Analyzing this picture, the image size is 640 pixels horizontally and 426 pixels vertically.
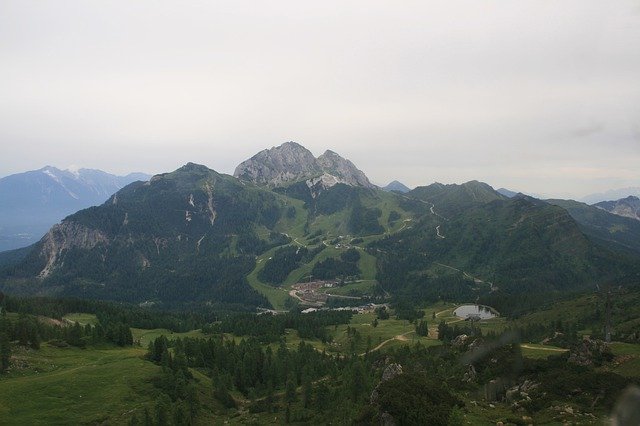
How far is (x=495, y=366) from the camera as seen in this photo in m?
72.2

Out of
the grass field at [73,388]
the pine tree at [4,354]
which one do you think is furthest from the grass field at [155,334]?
the pine tree at [4,354]

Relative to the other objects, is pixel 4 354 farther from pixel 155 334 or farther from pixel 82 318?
pixel 82 318

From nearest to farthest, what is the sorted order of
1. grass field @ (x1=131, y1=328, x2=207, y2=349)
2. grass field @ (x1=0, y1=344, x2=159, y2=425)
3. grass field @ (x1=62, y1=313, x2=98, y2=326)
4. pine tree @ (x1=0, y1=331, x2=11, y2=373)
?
grass field @ (x1=0, y1=344, x2=159, y2=425), pine tree @ (x1=0, y1=331, x2=11, y2=373), grass field @ (x1=131, y1=328, x2=207, y2=349), grass field @ (x1=62, y1=313, x2=98, y2=326)

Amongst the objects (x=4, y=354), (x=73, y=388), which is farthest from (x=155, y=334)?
(x=73, y=388)

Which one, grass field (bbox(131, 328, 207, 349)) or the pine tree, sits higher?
the pine tree

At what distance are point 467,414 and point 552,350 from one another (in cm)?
5130

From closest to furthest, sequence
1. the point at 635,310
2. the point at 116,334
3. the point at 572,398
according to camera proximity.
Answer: the point at 572,398, the point at 116,334, the point at 635,310

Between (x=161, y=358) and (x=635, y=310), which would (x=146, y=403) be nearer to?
(x=161, y=358)

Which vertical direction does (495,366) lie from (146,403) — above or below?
above

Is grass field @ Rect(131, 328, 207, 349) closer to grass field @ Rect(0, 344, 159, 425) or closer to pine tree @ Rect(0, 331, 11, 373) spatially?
grass field @ Rect(0, 344, 159, 425)

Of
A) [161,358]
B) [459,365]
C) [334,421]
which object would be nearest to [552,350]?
[459,365]

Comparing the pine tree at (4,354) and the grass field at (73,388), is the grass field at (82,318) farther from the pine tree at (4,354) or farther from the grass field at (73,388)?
the pine tree at (4,354)

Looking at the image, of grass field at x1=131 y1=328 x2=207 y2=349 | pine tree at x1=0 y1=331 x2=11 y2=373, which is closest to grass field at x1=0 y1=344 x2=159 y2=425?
pine tree at x1=0 y1=331 x2=11 y2=373

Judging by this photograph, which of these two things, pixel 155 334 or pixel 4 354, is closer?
pixel 4 354
